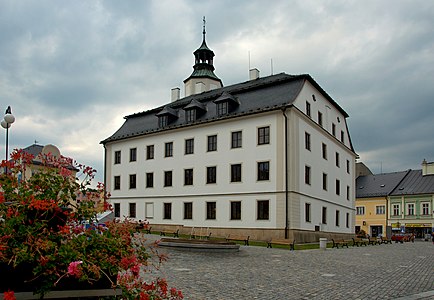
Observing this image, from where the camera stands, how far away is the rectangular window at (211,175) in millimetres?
34531

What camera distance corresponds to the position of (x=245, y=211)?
3203 centimetres

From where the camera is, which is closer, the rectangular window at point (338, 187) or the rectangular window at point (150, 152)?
the rectangular window at point (150, 152)

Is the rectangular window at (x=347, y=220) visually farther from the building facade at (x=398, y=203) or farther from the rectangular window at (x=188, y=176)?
the building facade at (x=398, y=203)

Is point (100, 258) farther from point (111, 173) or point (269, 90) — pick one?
point (111, 173)

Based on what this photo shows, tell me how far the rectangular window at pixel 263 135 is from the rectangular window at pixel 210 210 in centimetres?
612

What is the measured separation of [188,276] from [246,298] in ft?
11.2

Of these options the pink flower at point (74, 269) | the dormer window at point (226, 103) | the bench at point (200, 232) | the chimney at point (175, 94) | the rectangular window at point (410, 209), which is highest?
the chimney at point (175, 94)

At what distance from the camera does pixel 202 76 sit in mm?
48812

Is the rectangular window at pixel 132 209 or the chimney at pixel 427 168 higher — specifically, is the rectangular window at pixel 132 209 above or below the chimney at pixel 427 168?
below

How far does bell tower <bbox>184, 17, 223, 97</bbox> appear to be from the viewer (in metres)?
48.7

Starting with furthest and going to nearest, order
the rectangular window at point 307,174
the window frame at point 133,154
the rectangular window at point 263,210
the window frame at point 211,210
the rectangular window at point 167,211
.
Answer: the window frame at point 133,154 → the rectangular window at point 167,211 → the window frame at point 211,210 → the rectangular window at point 307,174 → the rectangular window at point 263,210

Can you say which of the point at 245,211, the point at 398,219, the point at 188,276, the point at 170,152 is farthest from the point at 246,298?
the point at 398,219

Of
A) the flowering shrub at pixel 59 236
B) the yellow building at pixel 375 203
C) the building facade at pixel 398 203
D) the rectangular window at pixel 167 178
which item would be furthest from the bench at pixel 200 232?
the yellow building at pixel 375 203

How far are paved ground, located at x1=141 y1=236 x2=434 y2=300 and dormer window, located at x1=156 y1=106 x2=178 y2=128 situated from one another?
22.2 m
